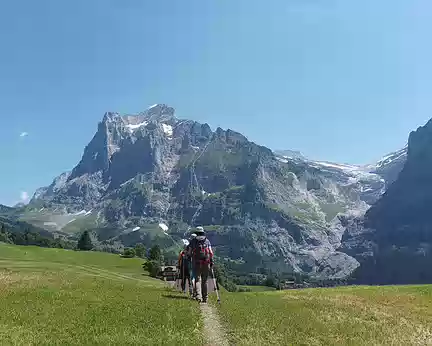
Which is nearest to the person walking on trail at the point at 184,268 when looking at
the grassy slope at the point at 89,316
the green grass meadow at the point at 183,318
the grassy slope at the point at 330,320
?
the green grass meadow at the point at 183,318

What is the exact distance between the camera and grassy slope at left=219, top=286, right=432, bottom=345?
27.5 m

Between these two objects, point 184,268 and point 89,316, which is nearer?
point 89,316

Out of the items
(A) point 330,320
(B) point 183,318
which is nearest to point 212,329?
(B) point 183,318

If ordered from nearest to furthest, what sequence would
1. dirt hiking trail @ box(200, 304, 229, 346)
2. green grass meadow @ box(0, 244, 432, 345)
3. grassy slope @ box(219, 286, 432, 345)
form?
1. green grass meadow @ box(0, 244, 432, 345)
2. dirt hiking trail @ box(200, 304, 229, 346)
3. grassy slope @ box(219, 286, 432, 345)

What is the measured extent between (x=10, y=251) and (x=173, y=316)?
307ft

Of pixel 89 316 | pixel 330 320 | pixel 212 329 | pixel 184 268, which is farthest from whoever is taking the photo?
pixel 184 268

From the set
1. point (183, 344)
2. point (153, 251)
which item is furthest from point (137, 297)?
point (153, 251)

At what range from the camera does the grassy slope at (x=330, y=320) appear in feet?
90.1

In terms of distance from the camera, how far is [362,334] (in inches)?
1150

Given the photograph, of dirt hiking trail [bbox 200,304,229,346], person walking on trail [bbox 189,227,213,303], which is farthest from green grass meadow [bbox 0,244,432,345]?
person walking on trail [bbox 189,227,213,303]

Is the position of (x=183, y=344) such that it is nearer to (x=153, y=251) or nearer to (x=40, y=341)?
(x=40, y=341)

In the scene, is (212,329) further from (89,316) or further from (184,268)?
(184,268)

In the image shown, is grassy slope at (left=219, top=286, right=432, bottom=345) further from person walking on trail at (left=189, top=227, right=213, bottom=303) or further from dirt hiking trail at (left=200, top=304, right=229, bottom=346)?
person walking on trail at (left=189, top=227, right=213, bottom=303)

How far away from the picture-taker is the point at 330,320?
32.8m
